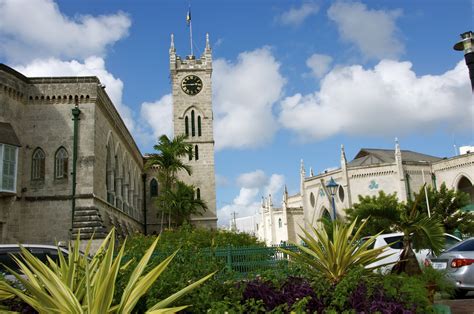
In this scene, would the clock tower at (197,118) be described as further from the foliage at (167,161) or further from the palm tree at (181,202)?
the foliage at (167,161)

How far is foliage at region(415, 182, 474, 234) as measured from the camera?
32469mm

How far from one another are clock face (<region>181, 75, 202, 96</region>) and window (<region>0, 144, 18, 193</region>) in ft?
103

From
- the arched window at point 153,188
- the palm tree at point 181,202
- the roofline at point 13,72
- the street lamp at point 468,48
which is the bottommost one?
the street lamp at point 468,48

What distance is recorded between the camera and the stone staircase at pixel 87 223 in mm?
20047

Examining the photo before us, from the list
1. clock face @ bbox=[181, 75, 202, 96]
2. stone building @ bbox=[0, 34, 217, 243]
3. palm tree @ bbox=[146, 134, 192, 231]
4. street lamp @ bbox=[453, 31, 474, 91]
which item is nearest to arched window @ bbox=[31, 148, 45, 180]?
stone building @ bbox=[0, 34, 217, 243]

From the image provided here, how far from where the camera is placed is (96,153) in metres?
22.4

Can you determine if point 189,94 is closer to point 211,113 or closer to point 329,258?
point 211,113

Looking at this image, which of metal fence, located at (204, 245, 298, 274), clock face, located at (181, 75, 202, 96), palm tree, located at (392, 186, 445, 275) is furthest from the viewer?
clock face, located at (181, 75, 202, 96)

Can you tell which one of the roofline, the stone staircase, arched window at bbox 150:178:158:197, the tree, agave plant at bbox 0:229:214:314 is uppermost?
the roofline

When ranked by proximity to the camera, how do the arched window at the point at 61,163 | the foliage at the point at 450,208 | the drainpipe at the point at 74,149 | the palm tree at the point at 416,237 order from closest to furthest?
the palm tree at the point at 416,237 → the drainpipe at the point at 74,149 → the arched window at the point at 61,163 → the foliage at the point at 450,208

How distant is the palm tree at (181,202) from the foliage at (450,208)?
63.3 feet

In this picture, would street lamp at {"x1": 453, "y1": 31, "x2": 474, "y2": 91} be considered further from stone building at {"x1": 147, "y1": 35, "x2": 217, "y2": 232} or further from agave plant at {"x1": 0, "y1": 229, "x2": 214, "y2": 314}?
stone building at {"x1": 147, "y1": 35, "x2": 217, "y2": 232}

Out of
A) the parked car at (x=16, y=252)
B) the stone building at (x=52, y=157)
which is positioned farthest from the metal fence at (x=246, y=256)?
the stone building at (x=52, y=157)

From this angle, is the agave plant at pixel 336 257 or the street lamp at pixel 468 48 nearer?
Result: the agave plant at pixel 336 257
